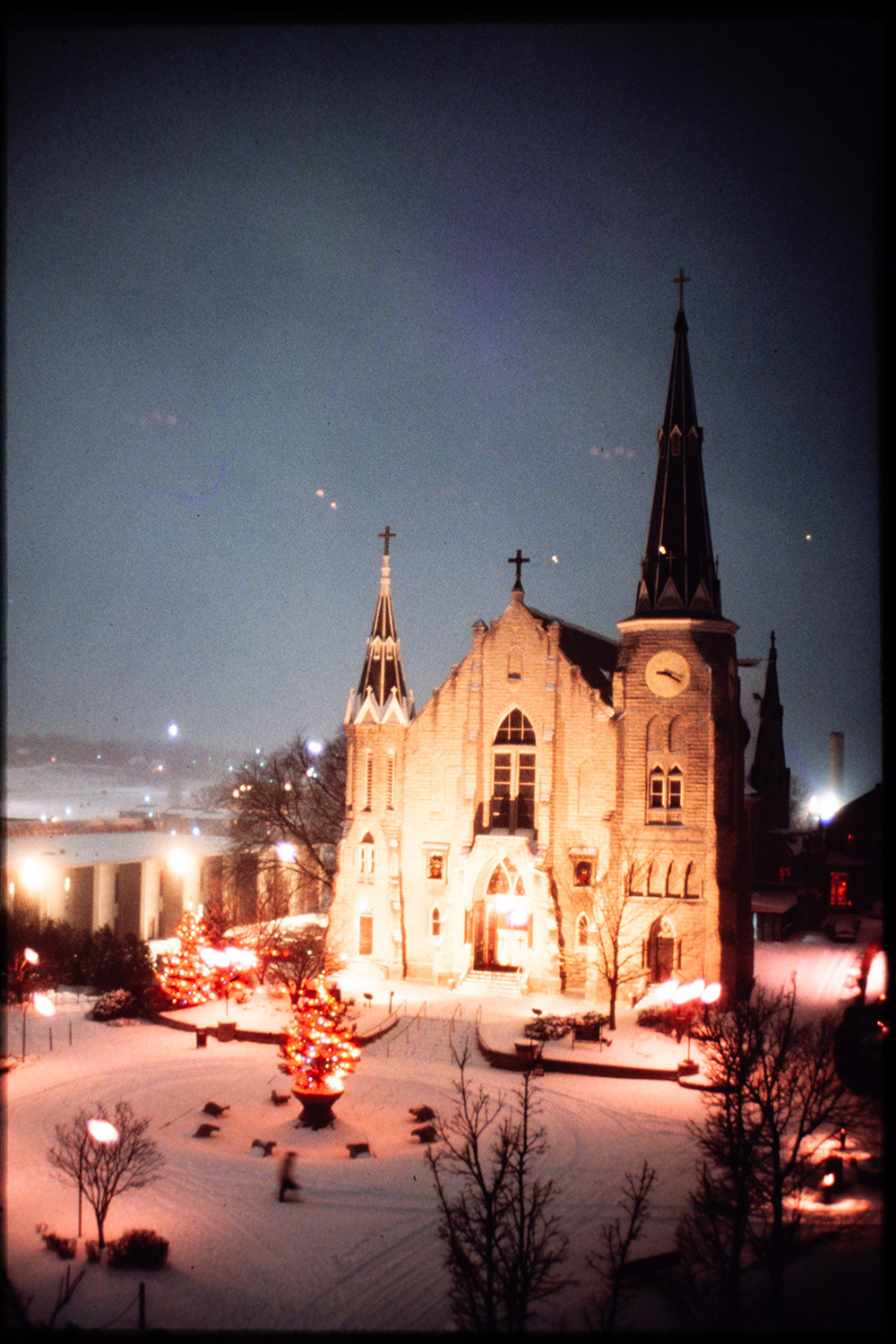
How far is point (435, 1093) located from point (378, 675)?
67.9ft

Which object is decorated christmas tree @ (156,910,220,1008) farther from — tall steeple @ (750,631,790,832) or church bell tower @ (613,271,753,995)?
tall steeple @ (750,631,790,832)

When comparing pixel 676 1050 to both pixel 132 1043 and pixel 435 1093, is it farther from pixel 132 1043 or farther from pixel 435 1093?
pixel 132 1043

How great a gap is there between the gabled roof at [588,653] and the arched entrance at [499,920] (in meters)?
8.16

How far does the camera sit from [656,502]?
41.5 meters

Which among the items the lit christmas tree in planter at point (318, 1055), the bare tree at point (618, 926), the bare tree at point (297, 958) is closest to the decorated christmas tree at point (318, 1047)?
the lit christmas tree in planter at point (318, 1055)

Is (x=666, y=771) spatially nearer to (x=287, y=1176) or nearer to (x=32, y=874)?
(x=287, y=1176)

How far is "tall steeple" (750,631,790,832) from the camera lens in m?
58.1

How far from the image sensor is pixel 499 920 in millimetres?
41438

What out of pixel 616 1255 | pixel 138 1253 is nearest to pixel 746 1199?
pixel 616 1255

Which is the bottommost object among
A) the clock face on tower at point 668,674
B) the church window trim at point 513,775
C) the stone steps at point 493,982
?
the stone steps at point 493,982

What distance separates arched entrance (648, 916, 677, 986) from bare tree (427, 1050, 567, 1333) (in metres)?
9.82

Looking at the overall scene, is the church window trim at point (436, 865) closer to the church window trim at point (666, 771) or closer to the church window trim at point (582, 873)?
the church window trim at point (582, 873)

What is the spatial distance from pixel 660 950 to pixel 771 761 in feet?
80.9

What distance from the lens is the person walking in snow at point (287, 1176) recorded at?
2108 cm
